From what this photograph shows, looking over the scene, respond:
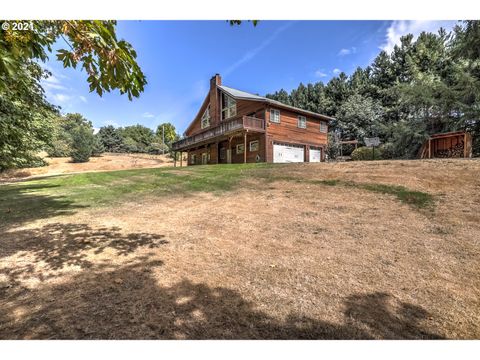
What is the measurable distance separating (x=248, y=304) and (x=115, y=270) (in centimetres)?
213

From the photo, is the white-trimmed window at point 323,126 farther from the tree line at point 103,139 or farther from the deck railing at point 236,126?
the tree line at point 103,139

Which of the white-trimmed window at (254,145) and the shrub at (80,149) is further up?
the shrub at (80,149)

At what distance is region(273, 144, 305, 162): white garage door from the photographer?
987 inches

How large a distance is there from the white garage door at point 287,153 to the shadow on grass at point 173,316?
22.2 metres

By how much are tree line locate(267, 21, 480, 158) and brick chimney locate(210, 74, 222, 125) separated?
1671 centimetres

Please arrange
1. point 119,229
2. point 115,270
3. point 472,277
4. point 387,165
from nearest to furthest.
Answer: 1. point 472,277
2. point 115,270
3. point 119,229
4. point 387,165

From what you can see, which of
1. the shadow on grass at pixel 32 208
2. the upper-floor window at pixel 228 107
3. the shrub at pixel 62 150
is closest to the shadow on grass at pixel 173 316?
the shadow on grass at pixel 32 208

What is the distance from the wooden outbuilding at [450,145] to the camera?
14992 mm

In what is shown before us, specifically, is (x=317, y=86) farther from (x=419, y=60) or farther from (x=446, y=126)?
(x=446, y=126)

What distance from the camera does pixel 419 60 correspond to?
36969mm

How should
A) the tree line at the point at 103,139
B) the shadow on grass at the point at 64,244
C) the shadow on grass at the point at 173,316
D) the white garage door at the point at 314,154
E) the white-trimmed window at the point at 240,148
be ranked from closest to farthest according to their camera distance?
the shadow on grass at the point at 173,316
the shadow on grass at the point at 64,244
the white-trimmed window at the point at 240,148
the white garage door at the point at 314,154
the tree line at the point at 103,139

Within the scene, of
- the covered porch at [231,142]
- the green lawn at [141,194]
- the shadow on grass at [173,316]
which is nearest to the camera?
the shadow on grass at [173,316]

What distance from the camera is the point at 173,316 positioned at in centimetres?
270
